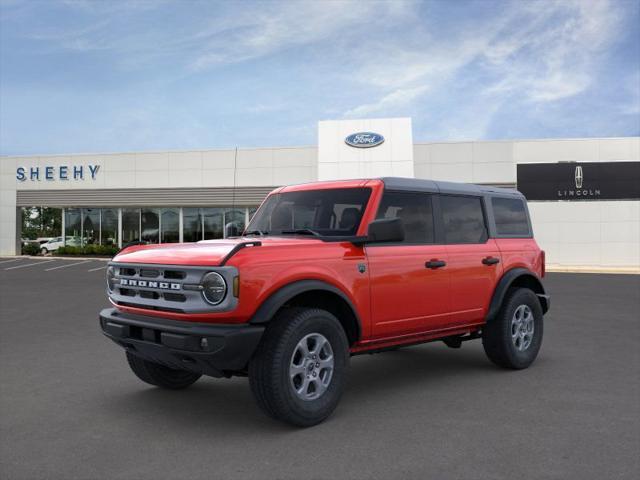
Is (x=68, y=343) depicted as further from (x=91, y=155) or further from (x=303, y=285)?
(x=91, y=155)

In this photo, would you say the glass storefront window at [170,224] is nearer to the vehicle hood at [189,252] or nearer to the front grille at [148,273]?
the vehicle hood at [189,252]

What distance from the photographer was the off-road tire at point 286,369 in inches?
170

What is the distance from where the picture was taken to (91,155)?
33719 mm

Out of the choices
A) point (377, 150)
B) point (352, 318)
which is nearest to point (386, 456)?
point (352, 318)

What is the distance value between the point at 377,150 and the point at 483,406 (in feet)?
81.3

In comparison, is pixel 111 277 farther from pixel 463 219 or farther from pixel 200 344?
pixel 463 219

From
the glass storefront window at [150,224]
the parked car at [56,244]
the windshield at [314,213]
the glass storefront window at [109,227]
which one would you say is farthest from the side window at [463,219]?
the parked car at [56,244]

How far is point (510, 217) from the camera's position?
22.8 ft

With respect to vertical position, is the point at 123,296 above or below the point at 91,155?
below

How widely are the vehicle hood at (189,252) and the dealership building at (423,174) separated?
Result: 926 inches

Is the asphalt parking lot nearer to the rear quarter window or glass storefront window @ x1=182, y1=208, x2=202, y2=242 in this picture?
the rear quarter window

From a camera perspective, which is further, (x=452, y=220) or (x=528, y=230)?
(x=528, y=230)

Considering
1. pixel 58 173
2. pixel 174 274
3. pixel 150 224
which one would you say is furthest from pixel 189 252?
pixel 58 173

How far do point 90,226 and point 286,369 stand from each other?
111 ft
